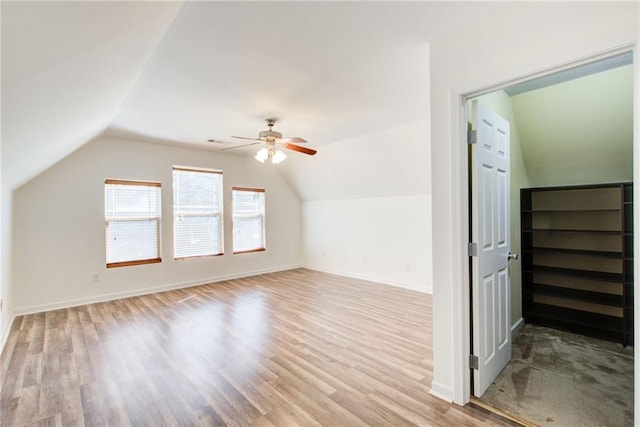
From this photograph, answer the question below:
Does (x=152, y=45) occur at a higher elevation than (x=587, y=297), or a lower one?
higher

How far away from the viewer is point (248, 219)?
634 cm

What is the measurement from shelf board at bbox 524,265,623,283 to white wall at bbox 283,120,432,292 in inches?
65.1

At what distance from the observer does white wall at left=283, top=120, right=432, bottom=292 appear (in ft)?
15.1

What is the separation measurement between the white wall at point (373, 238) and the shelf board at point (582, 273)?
166 cm

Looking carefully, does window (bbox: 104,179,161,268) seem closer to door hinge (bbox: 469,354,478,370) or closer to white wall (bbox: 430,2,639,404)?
white wall (bbox: 430,2,639,404)

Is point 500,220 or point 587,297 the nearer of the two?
point 500,220

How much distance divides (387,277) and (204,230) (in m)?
3.47

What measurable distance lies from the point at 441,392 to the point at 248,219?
4.98 meters

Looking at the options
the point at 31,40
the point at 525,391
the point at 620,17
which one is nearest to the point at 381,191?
the point at 525,391

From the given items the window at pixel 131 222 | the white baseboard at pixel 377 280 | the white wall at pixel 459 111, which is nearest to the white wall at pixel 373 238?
the white baseboard at pixel 377 280

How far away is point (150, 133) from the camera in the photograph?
4.38 meters

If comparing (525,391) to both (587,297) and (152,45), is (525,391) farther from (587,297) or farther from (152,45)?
(152,45)

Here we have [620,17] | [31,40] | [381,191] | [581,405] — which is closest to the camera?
[31,40]

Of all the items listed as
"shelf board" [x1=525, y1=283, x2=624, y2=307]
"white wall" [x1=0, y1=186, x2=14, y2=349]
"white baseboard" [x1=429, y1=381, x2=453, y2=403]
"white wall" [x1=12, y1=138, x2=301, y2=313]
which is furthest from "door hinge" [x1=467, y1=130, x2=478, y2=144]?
"white wall" [x1=12, y1=138, x2=301, y2=313]
